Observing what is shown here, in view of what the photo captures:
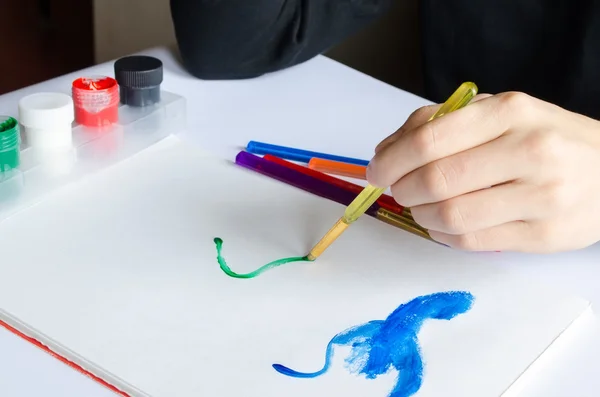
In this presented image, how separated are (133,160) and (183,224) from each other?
113mm

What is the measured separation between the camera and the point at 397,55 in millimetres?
1389

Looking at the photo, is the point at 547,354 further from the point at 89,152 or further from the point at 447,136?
the point at 89,152

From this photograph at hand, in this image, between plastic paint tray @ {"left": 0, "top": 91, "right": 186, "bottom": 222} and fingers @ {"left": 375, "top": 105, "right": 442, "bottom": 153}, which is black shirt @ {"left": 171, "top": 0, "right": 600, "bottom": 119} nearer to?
plastic paint tray @ {"left": 0, "top": 91, "right": 186, "bottom": 222}

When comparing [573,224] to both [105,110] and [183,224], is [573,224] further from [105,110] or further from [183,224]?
[105,110]

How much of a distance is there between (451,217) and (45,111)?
34 cm

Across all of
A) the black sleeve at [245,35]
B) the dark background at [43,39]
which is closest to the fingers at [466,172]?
the black sleeve at [245,35]

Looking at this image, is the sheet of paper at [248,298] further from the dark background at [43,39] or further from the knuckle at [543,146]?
the dark background at [43,39]

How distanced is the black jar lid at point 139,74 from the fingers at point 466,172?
0.30 metres

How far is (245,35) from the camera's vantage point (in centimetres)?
86

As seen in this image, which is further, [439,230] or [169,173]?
[169,173]

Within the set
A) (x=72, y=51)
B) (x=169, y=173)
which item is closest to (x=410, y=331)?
(x=169, y=173)

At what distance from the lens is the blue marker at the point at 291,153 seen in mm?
697

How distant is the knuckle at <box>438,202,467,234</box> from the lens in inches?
20.9

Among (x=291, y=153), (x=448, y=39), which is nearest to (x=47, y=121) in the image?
(x=291, y=153)
